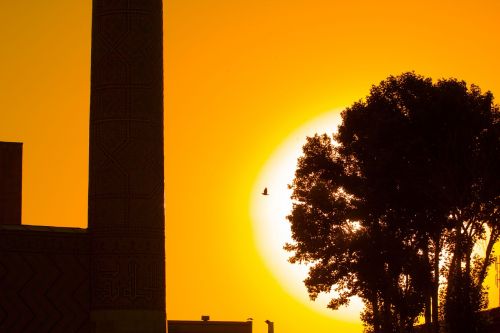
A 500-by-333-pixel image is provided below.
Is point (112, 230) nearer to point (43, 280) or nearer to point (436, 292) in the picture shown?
point (43, 280)

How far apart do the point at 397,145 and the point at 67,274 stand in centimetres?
1508

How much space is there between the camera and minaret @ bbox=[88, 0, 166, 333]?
115ft

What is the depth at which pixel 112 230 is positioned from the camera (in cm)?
3544

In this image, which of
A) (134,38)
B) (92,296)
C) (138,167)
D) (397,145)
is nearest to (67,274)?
(92,296)

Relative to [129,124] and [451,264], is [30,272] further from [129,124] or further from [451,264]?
[451,264]

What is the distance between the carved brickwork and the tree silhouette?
14.2m

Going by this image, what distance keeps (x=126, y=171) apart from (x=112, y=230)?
1.55 metres

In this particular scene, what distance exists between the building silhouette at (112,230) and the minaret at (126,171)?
1.0 inches

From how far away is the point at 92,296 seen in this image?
35125mm

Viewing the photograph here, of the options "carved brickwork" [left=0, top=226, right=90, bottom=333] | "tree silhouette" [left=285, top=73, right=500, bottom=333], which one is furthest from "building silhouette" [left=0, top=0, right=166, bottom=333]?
"tree silhouette" [left=285, top=73, right=500, bottom=333]

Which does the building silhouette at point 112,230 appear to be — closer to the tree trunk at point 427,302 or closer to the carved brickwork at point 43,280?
the carved brickwork at point 43,280

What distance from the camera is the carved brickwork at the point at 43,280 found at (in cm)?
3419

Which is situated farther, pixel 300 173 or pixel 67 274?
pixel 300 173

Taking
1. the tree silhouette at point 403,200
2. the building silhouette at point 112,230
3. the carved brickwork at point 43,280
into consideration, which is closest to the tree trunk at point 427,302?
the tree silhouette at point 403,200
